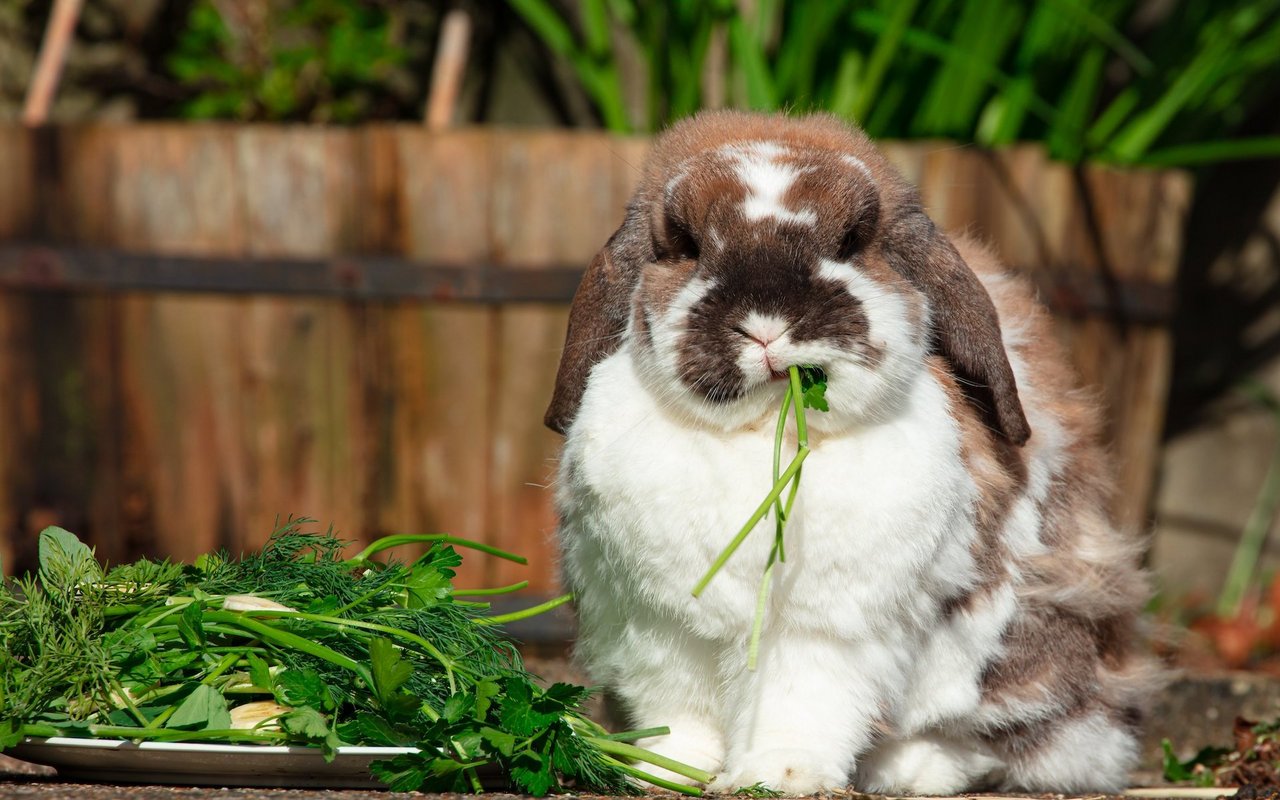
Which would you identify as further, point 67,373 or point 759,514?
point 67,373

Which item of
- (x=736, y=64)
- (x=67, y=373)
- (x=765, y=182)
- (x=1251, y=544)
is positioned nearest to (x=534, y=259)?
(x=736, y=64)

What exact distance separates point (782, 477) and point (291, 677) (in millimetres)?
810

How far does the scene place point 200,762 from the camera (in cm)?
212

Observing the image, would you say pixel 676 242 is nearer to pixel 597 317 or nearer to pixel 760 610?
pixel 597 317

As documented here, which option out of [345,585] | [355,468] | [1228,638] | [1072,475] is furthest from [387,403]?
[1228,638]

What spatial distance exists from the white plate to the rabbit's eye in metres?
0.92

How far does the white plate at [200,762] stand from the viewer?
6.89 ft

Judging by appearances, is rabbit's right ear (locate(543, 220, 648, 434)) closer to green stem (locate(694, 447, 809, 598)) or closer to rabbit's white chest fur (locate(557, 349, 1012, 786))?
rabbit's white chest fur (locate(557, 349, 1012, 786))

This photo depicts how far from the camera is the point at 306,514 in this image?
4.30m

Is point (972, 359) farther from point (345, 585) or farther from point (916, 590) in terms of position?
point (345, 585)

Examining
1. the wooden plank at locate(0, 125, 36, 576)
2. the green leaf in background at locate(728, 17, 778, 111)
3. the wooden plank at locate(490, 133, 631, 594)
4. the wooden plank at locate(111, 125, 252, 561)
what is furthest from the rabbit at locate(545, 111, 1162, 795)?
the wooden plank at locate(0, 125, 36, 576)

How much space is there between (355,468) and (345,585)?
1.84m

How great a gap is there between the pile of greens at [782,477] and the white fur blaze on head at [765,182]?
26 cm

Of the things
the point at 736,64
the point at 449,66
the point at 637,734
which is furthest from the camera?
the point at 449,66
